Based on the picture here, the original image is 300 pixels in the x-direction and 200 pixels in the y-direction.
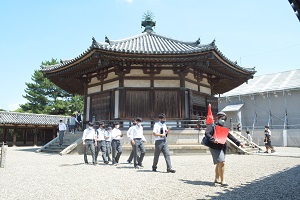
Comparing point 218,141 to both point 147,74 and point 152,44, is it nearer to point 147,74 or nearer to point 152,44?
point 147,74

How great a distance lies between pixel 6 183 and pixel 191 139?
9.77m

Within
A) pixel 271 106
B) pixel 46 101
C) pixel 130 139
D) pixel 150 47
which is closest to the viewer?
pixel 130 139

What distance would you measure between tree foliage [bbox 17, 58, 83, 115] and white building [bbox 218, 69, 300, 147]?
23467 millimetres

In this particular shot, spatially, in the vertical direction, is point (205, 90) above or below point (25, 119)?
above

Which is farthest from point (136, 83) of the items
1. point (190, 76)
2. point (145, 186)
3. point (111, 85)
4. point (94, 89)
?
point (145, 186)

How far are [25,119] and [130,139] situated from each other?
23372 millimetres

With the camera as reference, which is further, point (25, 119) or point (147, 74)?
point (25, 119)

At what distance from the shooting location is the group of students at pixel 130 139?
796 cm

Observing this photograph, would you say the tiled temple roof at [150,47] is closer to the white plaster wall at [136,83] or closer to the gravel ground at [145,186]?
the white plaster wall at [136,83]

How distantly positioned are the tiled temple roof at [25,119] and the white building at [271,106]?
22847 mm

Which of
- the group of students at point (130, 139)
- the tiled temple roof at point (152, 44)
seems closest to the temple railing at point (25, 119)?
the tiled temple roof at point (152, 44)

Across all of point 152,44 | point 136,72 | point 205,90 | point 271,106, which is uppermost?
point 152,44

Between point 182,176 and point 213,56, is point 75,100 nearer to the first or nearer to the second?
point 213,56

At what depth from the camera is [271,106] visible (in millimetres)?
28547
